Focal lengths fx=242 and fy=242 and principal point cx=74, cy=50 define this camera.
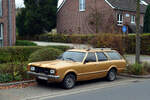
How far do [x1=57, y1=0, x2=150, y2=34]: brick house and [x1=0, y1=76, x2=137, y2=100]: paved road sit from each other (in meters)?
21.0

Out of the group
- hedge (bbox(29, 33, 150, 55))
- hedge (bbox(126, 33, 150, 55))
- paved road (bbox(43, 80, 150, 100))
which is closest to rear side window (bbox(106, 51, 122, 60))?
paved road (bbox(43, 80, 150, 100))

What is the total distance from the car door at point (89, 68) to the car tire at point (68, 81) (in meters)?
0.45

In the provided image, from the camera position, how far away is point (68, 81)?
376 inches

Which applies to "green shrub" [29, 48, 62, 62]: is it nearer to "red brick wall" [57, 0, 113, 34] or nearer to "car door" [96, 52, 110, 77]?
"car door" [96, 52, 110, 77]

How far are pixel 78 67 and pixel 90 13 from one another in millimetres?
26338

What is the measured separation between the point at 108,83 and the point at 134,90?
184 centimetres

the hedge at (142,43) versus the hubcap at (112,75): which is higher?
the hedge at (142,43)

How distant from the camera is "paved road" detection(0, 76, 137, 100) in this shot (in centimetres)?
839

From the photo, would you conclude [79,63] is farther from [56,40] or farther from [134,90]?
[56,40]

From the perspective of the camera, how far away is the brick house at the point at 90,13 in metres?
34.5

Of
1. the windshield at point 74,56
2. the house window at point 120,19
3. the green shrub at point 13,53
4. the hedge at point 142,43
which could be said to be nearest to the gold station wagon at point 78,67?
the windshield at point 74,56

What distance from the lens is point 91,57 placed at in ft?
35.2

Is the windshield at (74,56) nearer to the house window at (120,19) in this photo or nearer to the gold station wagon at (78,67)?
the gold station wagon at (78,67)

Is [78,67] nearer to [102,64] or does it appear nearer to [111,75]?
[102,64]
